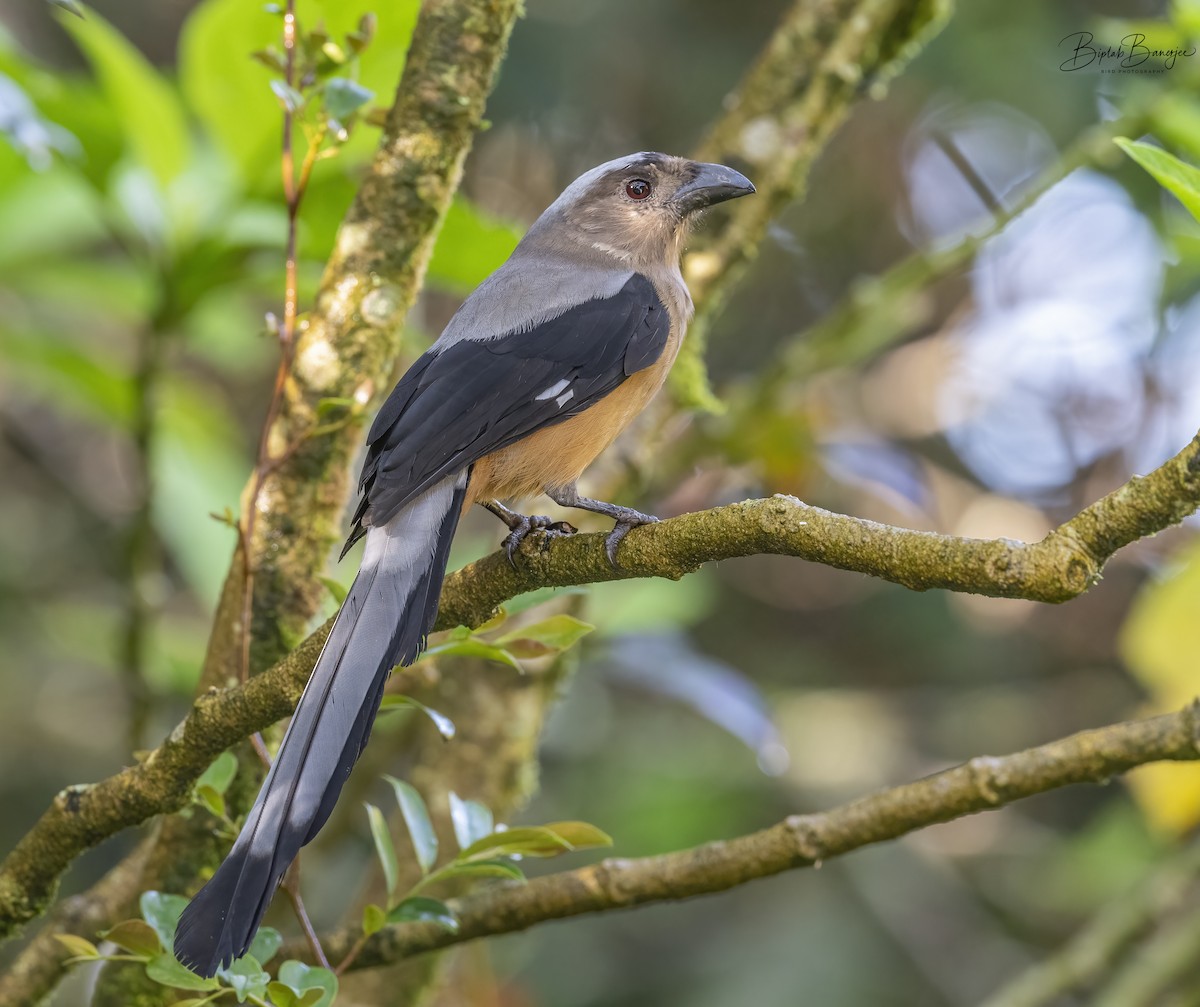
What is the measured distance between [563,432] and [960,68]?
122 inches

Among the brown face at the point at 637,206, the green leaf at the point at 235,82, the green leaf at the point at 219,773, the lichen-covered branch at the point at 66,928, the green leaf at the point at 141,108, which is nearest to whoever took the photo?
the green leaf at the point at 219,773

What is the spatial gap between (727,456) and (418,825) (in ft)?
6.08

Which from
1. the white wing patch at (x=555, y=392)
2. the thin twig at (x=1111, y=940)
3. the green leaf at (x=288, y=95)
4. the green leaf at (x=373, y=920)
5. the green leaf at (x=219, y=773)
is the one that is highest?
the green leaf at (x=288, y=95)

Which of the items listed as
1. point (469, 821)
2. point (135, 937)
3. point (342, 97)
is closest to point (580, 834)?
point (469, 821)

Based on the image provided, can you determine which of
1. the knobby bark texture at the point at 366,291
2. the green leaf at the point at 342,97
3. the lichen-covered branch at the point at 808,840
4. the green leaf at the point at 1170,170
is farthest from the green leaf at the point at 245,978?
the green leaf at the point at 1170,170

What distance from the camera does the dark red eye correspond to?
3453mm

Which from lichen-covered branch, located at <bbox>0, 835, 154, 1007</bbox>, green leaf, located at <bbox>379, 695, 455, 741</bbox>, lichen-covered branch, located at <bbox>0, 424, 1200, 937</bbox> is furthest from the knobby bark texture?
green leaf, located at <bbox>379, 695, 455, 741</bbox>

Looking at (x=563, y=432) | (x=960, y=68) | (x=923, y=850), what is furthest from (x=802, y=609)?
(x=563, y=432)

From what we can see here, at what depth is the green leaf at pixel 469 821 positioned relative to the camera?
192cm

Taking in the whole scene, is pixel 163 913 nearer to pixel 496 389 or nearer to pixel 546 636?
pixel 546 636

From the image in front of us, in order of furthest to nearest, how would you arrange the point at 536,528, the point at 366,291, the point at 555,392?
1. the point at 555,392
2. the point at 536,528
3. the point at 366,291

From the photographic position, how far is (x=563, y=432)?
2.67m

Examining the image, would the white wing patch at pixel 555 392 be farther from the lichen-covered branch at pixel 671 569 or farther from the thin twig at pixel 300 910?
the thin twig at pixel 300 910

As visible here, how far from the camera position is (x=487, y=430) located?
251 cm
